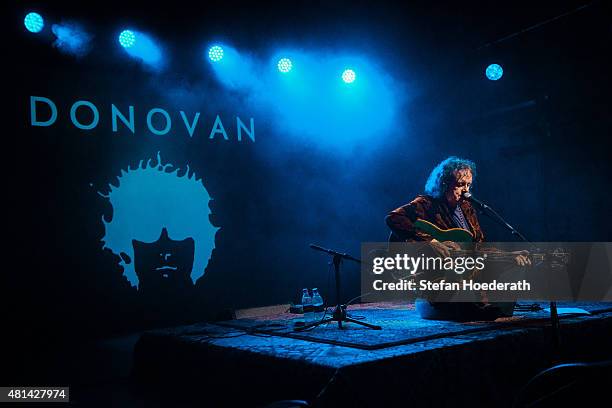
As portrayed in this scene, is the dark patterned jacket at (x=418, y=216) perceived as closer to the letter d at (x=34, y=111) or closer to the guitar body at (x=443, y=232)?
the guitar body at (x=443, y=232)

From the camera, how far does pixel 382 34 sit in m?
6.96

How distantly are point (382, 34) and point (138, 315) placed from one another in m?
4.56

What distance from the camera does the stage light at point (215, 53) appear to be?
629 centimetres

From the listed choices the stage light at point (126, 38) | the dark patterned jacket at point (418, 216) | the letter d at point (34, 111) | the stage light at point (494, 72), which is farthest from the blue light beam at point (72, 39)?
the stage light at point (494, 72)

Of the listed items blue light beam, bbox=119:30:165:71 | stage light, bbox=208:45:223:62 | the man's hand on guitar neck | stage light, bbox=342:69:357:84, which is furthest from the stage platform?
stage light, bbox=342:69:357:84

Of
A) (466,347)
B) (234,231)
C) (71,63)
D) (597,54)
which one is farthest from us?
(234,231)

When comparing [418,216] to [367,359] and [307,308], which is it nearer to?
[307,308]

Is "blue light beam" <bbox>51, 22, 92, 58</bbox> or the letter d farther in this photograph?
"blue light beam" <bbox>51, 22, 92, 58</bbox>

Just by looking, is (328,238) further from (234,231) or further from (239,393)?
(239,393)

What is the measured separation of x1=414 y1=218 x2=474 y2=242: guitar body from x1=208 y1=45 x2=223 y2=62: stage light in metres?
3.45

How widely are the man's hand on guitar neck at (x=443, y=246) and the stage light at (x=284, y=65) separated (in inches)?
145

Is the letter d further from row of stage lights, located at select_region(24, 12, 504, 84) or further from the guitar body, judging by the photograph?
the guitar body

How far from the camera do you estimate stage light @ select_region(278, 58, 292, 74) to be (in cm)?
684

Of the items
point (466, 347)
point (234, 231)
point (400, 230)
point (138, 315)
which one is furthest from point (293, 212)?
point (466, 347)
